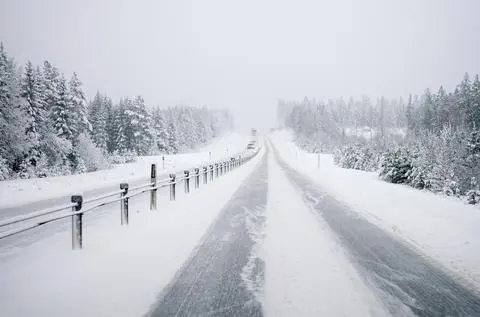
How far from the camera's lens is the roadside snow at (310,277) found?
3521 millimetres

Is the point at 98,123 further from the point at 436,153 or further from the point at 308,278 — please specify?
the point at 308,278

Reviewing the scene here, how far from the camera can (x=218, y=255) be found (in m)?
5.57

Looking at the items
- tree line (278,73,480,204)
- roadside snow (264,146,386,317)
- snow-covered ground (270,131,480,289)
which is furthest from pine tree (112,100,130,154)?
roadside snow (264,146,386,317)

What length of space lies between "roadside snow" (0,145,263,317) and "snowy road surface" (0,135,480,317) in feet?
0.05

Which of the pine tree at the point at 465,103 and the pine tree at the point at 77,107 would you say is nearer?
the pine tree at the point at 77,107

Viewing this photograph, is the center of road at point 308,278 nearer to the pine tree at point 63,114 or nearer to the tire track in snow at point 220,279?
the tire track in snow at point 220,279

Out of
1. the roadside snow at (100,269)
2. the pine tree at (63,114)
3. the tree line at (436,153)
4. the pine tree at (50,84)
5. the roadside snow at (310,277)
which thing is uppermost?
the pine tree at (50,84)

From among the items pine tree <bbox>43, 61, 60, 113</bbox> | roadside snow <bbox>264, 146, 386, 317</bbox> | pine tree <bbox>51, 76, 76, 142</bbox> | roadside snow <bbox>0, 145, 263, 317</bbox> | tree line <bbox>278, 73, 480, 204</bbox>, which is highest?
pine tree <bbox>43, 61, 60, 113</bbox>

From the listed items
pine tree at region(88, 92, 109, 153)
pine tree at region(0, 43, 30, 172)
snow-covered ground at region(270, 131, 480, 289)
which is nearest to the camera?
snow-covered ground at region(270, 131, 480, 289)

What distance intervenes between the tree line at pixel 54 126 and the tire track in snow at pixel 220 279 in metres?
24.9

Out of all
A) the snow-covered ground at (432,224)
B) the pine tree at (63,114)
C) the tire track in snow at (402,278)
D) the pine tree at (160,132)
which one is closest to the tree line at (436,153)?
the snow-covered ground at (432,224)

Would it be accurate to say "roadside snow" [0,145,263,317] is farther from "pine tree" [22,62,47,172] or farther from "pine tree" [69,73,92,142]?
"pine tree" [69,73,92,142]

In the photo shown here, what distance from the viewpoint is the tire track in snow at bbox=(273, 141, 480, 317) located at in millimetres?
3572

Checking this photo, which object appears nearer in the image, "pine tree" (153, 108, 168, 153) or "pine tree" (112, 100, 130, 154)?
"pine tree" (112, 100, 130, 154)
